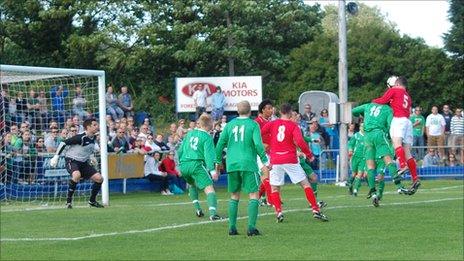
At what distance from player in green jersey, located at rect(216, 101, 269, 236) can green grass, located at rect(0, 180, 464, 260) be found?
372 mm

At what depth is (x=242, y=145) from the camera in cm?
1631

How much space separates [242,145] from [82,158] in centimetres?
771

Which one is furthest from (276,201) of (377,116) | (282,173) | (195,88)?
(195,88)

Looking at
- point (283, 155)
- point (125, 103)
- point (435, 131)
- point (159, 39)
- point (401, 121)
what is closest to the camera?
point (283, 155)

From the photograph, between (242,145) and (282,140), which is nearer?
(242,145)

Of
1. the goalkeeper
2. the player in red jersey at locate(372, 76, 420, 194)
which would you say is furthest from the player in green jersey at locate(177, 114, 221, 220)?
the goalkeeper

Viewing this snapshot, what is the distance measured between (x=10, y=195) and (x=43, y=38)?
85.7ft

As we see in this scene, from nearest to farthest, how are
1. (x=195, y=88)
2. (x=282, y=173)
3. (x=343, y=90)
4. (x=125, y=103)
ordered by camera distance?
(x=282, y=173), (x=343, y=90), (x=125, y=103), (x=195, y=88)

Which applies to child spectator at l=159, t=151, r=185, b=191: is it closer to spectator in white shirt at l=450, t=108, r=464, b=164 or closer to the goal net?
the goal net

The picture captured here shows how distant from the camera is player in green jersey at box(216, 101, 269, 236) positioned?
16.2 metres

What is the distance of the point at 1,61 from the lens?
48.0 meters

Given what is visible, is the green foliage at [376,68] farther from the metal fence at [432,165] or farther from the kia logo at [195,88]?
the metal fence at [432,165]

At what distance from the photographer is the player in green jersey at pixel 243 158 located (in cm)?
1616

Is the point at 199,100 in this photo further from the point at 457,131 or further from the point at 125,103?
the point at 457,131
